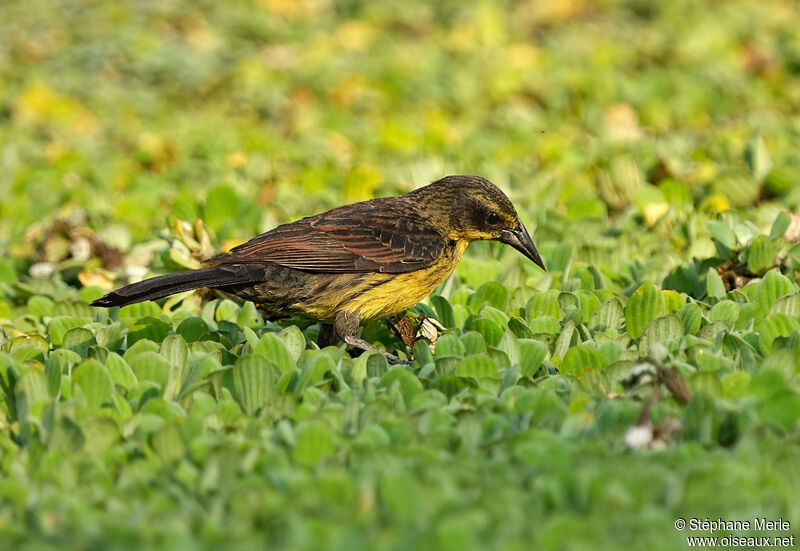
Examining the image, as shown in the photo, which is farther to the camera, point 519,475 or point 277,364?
point 277,364

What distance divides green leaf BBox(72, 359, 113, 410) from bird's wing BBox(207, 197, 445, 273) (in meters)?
1.29

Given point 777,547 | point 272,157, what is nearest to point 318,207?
point 272,157

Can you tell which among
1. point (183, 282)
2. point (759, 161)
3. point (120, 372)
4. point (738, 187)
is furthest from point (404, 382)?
point (759, 161)

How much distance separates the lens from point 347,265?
17.2 feet

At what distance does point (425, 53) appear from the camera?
11.3m

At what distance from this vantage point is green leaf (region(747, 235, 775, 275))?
17.1ft

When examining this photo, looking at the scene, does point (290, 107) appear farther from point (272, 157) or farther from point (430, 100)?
point (272, 157)

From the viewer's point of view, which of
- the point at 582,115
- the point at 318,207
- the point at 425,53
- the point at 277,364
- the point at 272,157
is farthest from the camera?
the point at 425,53

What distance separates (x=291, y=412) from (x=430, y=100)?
6928 millimetres

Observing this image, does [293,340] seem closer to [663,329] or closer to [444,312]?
[444,312]

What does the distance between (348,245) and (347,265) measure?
11cm

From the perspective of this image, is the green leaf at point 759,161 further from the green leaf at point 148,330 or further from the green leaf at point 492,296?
the green leaf at point 148,330

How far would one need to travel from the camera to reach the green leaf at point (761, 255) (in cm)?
522

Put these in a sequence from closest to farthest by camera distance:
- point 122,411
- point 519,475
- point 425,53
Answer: point 519,475 < point 122,411 < point 425,53
